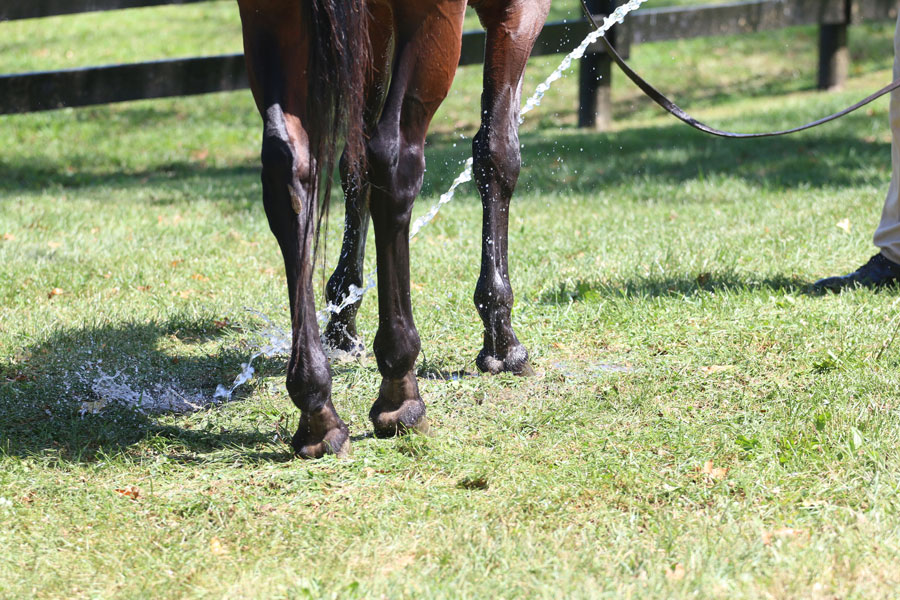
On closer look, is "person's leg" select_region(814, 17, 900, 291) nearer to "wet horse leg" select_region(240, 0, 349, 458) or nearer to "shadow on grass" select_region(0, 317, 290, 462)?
"shadow on grass" select_region(0, 317, 290, 462)

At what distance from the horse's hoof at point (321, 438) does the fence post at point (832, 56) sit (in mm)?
10167

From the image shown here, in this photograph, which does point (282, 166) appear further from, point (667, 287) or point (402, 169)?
point (667, 287)

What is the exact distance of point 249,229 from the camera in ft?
20.5

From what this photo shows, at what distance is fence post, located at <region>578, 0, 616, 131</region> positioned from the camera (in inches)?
383

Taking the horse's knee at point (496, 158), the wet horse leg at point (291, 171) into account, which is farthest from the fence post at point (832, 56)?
the wet horse leg at point (291, 171)

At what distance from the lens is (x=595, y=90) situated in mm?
9906

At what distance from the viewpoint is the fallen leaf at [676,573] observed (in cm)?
222

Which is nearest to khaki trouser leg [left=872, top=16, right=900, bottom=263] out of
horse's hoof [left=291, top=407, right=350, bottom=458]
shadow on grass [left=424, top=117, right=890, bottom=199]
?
shadow on grass [left=424, top=117, right=890, bottom=199]

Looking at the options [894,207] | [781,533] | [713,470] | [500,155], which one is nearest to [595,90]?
[894,207]

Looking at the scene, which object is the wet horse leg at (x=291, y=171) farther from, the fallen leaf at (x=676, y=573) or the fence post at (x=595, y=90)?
the fence post at (x=595, y=90)

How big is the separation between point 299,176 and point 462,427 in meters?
1.02

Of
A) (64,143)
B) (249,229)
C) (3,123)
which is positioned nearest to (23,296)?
(249,229)

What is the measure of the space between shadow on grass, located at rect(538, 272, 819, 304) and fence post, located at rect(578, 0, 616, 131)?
540 cm

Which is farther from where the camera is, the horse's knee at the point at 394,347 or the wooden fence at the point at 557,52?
the wooden fence at the point at 557,52
